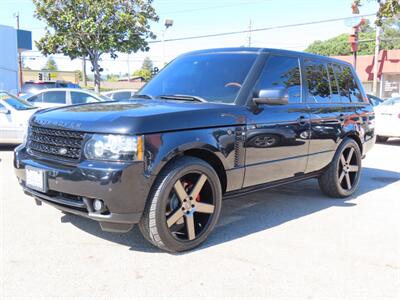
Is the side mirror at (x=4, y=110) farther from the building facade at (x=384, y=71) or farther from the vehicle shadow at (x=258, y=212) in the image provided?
the building facade at (x=384, y=71)

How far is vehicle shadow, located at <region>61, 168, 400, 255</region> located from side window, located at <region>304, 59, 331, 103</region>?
1.38 metres

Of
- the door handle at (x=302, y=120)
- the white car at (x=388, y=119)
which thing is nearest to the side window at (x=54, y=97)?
the white car at (x=388, y=119)

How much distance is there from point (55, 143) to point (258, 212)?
2.59 meters

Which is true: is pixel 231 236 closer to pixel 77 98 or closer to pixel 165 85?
pixel 165 85

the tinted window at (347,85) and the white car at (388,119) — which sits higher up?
the tinted window at (347,85)

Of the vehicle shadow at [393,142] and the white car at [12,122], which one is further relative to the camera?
the vehicle shadow at [393,142]

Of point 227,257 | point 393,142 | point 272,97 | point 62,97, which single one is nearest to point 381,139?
point 393,142

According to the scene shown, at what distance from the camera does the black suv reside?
11.1 ft

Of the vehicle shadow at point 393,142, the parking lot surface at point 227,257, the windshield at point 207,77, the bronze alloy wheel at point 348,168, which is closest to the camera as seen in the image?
the parking lot surface at point 227,257

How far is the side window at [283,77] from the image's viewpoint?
459 centimetres

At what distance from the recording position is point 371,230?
183 inches

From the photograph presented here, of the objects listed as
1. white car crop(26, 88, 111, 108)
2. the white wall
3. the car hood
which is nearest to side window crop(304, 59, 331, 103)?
the car hood

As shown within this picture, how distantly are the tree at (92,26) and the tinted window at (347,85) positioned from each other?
1785 cm

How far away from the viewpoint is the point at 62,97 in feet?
41.8
